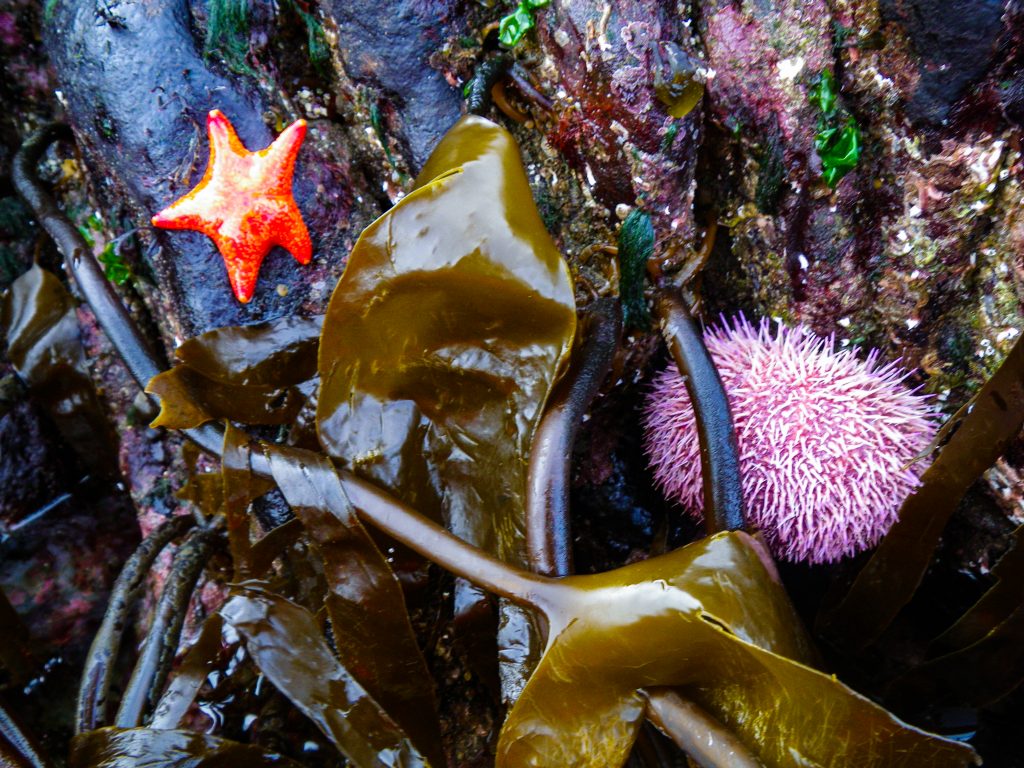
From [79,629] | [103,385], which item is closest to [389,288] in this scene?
[103,385]

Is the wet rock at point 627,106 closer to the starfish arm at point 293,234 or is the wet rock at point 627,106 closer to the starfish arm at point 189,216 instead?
the starfish arm at point 293,234

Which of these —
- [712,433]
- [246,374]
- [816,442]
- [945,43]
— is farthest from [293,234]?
[945,43]

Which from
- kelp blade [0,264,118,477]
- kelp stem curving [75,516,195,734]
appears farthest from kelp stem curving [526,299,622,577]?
kelp blade [0,264,118,477]

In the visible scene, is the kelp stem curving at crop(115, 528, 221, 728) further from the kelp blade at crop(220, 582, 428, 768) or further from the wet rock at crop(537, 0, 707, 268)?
the wet rock at crop(537, 0, 707, 268)

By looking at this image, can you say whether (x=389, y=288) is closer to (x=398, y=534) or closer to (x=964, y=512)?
(x=398, y=534)

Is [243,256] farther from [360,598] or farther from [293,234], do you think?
[360,598]
